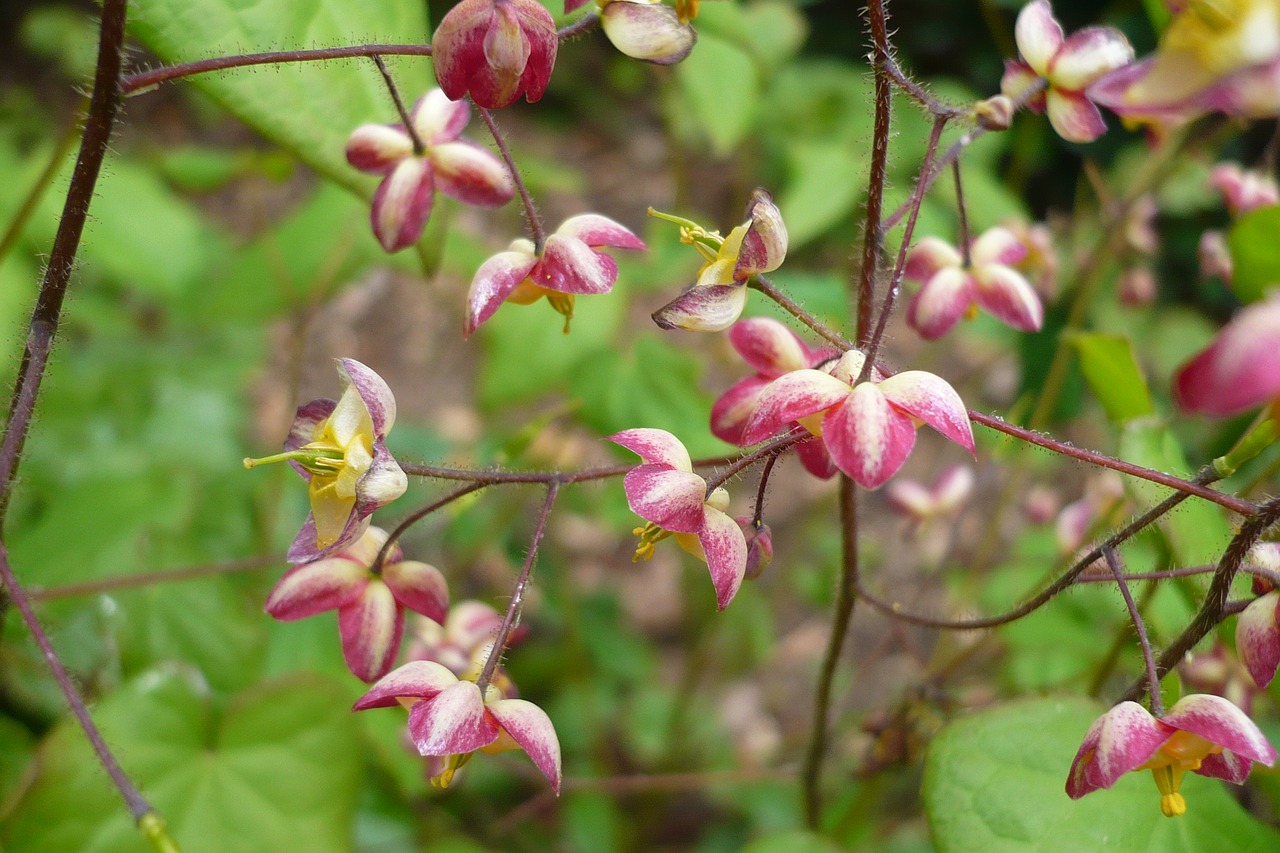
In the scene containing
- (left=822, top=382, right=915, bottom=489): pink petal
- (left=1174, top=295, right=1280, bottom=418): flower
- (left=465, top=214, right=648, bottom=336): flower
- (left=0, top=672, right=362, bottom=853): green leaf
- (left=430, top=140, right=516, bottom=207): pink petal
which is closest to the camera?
(left=1174, top=295, right=1280, bottom=418): flower

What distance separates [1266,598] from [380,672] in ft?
1.90

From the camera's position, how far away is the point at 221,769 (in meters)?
0.92

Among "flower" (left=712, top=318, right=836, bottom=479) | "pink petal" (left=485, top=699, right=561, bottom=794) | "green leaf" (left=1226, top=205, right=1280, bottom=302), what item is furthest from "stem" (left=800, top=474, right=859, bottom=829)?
"green leaf" (left=1226, top=205, right=1280, bottom=302)

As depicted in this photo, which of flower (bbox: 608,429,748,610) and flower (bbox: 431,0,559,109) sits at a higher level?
flower (bbox: 431,0,559,109)

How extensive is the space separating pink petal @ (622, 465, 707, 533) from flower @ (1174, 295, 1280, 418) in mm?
264

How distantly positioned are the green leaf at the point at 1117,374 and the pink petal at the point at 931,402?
0.47 m

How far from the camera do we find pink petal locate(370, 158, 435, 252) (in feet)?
2.33

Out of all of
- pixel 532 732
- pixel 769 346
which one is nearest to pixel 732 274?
pixel 769 346

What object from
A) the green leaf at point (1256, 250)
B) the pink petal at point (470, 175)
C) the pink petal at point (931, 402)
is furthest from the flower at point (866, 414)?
the green leaf at point (1256, 250)

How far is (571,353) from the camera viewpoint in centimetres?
136

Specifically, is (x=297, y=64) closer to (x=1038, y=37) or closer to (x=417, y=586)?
(x=417, y=586)

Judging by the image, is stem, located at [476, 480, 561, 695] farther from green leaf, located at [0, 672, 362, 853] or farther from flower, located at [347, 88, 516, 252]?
green leaf, located at [0, 672, 362, 853]

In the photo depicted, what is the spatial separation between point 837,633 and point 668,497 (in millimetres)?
307

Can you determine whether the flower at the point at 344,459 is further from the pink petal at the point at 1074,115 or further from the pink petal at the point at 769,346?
the pink petal at the point at 1074,115
